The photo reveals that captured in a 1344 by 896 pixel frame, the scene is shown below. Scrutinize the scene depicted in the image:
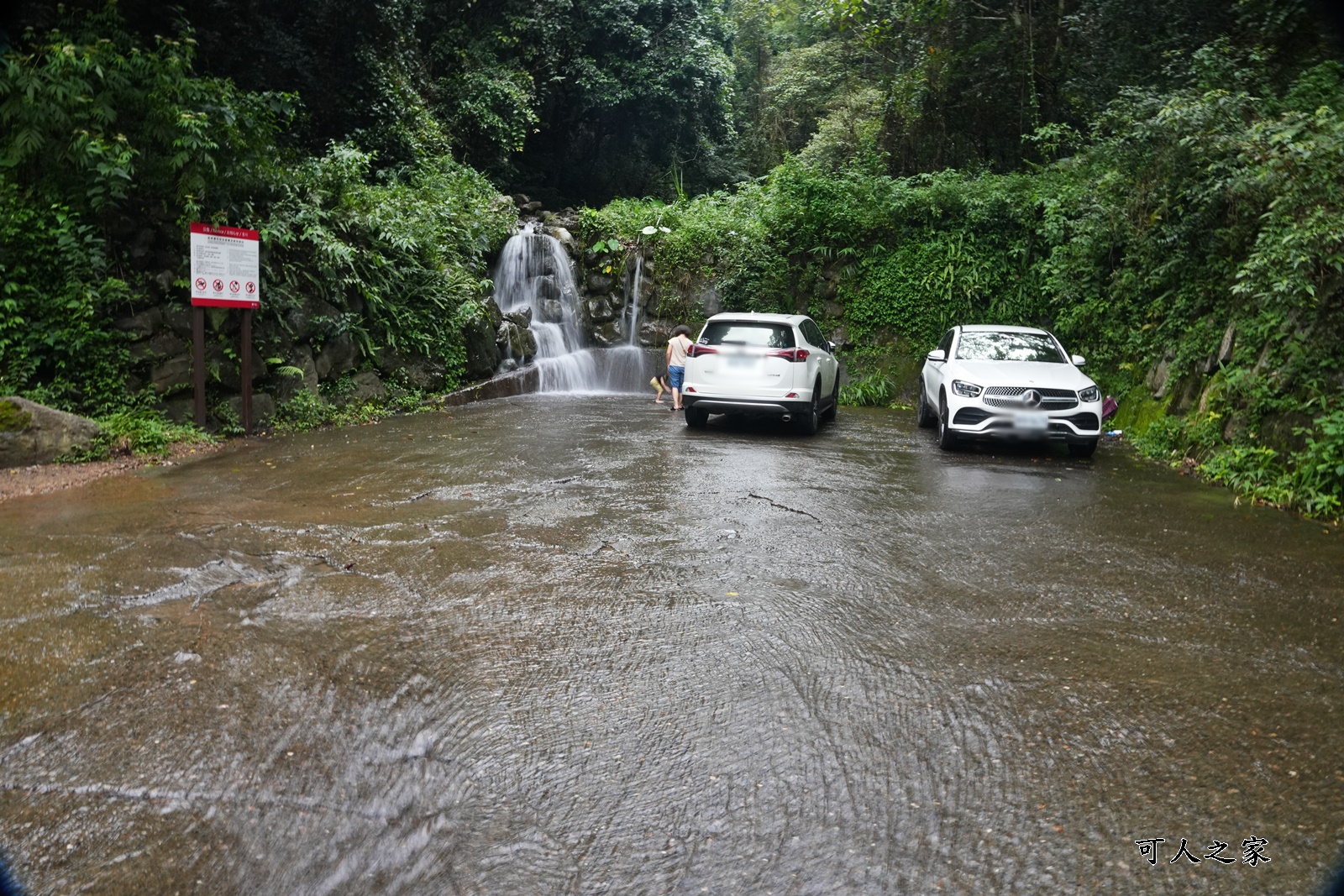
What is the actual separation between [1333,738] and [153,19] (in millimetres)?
17834

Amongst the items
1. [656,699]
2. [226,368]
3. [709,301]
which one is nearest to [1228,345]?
[656,699]

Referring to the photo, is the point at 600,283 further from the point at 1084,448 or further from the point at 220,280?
the point at 1084,448

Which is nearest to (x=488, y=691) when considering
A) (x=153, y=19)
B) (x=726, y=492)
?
(x=726, y=492)

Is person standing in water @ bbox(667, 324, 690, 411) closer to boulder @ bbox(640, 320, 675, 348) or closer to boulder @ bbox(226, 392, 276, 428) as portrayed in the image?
boulder @ bbox(640, 320, 675, 348)

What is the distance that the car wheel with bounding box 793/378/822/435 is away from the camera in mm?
12008

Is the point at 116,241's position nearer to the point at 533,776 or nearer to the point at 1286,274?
the point at 533,776

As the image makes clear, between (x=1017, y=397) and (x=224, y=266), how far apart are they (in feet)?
31.0

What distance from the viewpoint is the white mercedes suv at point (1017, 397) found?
10516 millimetres

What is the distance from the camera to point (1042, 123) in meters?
20.1

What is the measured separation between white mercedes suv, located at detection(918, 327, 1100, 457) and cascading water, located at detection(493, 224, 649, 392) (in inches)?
370

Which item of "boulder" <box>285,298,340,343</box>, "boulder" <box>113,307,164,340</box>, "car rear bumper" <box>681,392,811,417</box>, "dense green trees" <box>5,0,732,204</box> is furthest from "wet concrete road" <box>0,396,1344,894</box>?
"dense green trees" <box>5,0,732,204</box>

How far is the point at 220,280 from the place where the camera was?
34.2ft

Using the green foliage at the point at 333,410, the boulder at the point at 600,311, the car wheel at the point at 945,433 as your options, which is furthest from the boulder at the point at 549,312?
the car wheel at the point at 945,433

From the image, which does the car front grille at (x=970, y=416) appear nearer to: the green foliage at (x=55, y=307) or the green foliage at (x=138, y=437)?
the green foliage at (x=138, y=437)
